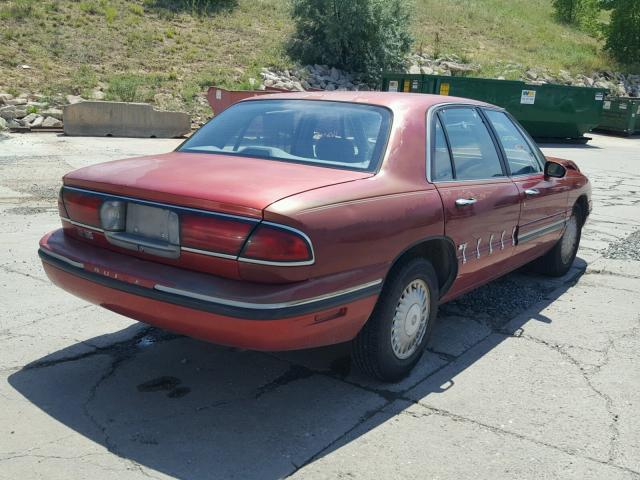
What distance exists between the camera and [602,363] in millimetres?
4414

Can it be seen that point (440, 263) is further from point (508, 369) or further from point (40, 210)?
point (40, 210)

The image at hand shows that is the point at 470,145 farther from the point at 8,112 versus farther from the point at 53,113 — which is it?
the point at 53,113

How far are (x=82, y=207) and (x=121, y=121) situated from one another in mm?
14367

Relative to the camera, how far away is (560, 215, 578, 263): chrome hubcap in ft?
20.5

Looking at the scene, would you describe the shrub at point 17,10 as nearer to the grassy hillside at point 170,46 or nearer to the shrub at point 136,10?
the grassy hillside at point 170,46

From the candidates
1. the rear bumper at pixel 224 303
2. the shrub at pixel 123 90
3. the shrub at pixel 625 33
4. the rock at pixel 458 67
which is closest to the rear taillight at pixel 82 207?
the rear bumper at pixel 224 303

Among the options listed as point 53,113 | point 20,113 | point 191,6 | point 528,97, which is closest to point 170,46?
point 191,6

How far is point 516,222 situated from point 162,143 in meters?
12.9

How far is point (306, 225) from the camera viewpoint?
310cm

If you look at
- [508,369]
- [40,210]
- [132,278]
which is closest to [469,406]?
[508,369]

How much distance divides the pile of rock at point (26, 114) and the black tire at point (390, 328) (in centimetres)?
1456

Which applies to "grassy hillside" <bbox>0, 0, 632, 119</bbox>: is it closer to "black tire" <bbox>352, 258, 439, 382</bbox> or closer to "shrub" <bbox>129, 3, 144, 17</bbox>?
"shrub" <bbox>129, 3, 144, 17</bbox>

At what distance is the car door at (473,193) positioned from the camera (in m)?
4.14

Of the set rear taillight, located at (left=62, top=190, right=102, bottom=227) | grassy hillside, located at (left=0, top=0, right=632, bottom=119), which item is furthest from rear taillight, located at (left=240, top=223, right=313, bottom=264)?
grassy hillside, located at (left=0, top=0, right=632, bottom=119)
